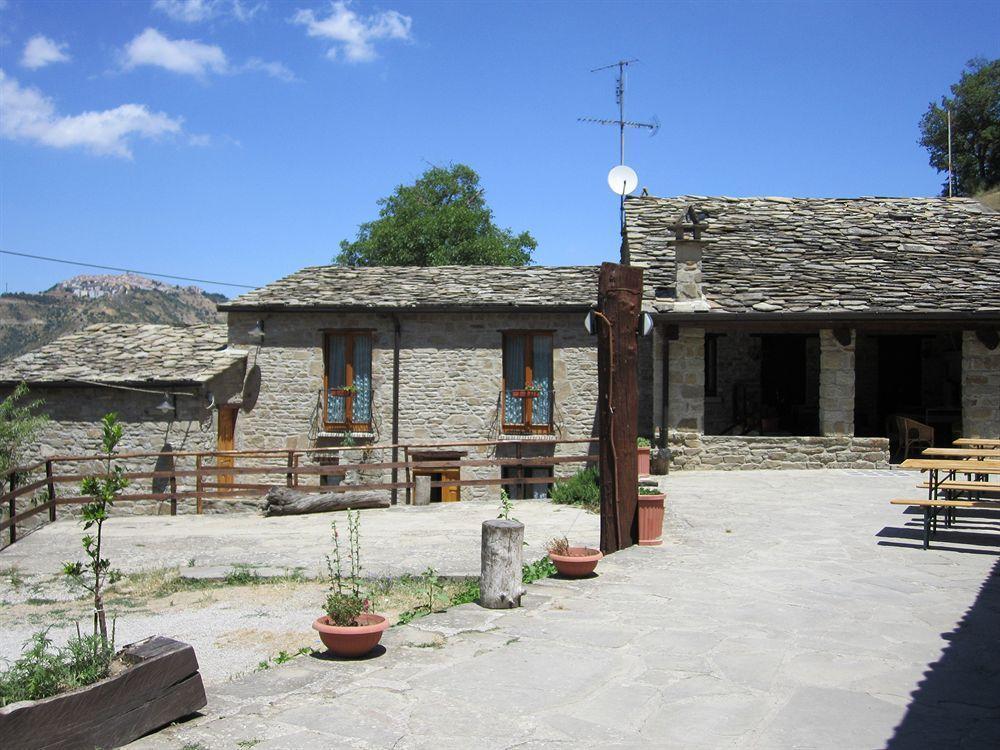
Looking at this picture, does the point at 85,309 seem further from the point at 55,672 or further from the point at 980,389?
the point at 55,672

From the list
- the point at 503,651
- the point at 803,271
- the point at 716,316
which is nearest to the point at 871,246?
the point at 803,271

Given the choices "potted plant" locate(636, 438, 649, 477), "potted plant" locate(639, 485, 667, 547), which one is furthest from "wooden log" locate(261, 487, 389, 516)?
"potted plant" locate(639, 485, 667, 547)

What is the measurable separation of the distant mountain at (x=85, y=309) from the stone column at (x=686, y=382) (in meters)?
57.0

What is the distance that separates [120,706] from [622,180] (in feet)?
57.1

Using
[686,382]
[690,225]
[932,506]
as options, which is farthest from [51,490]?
[932,506]

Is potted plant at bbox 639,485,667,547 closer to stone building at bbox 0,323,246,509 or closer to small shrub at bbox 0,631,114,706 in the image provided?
small shrub at bbox 0,631,114,706

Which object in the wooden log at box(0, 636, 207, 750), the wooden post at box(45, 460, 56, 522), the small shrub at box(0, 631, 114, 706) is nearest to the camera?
the wooden log at box(0, 636, 207, 750)

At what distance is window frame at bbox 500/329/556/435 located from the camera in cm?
1831

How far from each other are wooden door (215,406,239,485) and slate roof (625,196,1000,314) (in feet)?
29.5

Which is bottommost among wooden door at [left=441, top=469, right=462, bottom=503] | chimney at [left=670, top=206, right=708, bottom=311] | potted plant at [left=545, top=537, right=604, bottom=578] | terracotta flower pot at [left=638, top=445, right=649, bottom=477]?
wooden door at [left=441, top=469, right=462, bottom=503]

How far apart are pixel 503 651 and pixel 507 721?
44.8 inches

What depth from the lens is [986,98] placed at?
3591 cm

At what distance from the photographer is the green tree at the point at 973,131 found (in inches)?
1421

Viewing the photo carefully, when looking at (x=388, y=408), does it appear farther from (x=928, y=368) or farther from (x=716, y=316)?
(x=928, y=368)
